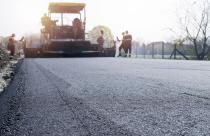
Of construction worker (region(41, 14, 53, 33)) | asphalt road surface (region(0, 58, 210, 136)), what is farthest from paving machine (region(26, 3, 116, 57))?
asphalt road surface (region(0, 58, 210, 136))

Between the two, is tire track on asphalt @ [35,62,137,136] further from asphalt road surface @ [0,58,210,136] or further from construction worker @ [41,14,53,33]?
construction worker @ [41,14,53,33]

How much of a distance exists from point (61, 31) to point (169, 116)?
22.0 meters

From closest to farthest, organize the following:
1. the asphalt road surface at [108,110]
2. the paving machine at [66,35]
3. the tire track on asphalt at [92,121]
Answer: the tire track on asphalt at [92,121] < the asphalt road surface at [108,110] < the paving machine at [66,35]

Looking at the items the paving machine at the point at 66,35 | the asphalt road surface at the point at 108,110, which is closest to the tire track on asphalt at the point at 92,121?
the asphalt road surface at the point at 108,110

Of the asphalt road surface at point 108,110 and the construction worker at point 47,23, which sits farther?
the construction worker at point 47,23

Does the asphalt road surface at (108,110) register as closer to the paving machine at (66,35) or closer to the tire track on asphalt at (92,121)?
the tire track on asphalt at (92,121)

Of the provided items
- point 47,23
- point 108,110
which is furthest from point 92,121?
point 47,23

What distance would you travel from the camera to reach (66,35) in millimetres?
25734

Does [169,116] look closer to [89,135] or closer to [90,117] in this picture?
[90,117]

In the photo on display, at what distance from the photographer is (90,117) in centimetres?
402

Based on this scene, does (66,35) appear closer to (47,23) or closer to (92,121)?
(47,23)

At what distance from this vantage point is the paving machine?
2445 cm

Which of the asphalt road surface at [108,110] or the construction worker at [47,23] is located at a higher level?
the construction worker at [47,23]

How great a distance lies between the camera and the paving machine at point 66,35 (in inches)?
963
